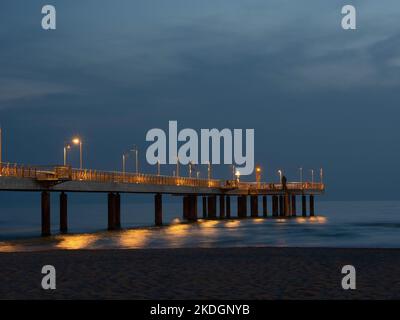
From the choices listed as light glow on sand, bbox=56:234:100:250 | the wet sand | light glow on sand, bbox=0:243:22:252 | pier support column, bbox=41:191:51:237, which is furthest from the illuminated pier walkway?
the wet sand

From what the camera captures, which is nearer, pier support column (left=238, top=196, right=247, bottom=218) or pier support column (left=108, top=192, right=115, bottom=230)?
pier support column (left=108, top=192, right=115, bottom=230)

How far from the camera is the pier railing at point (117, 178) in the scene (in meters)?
46.8

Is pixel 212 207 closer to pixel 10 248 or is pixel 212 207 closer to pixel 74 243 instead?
pixel 74 243

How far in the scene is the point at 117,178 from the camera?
60.4 m

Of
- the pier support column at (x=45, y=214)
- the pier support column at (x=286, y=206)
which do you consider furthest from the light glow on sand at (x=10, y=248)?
the pier support column at (x=286, y=206)

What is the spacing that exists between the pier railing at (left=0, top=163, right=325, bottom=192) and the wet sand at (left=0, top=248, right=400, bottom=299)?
19.0m

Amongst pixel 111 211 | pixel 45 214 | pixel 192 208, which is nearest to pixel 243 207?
pixel 192 208

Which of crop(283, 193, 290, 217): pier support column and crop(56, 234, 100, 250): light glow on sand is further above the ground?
crop(56, 234, 100, 250): light glow on sand

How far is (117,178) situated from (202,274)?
40851 mm

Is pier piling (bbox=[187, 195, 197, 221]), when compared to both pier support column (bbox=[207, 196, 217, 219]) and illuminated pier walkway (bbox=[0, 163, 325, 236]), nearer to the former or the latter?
illuminated pier walkway (bbox=[0, 163, 325, 236])

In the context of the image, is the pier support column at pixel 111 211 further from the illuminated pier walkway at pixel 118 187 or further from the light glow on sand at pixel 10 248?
the light glow on sand at pixel 10 248

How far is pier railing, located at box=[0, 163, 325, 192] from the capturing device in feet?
154

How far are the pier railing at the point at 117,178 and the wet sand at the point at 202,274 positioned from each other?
19034 millimetres

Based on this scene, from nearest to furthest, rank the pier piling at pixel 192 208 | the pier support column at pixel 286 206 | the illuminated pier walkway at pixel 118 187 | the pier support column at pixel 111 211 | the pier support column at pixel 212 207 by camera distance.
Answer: the illuminated pier walkway at pixel 118 187, the pier support column at pixel 111 211, the pier piling at pixel 192 208, the pier support column at pixel 212 207, the pier support column at pixel 286 206
